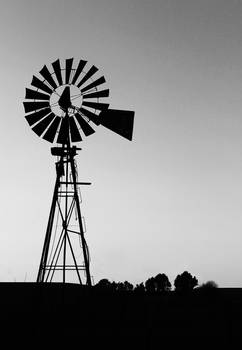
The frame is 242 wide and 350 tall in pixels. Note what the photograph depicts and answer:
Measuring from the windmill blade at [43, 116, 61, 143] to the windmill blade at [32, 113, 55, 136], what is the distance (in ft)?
0.40

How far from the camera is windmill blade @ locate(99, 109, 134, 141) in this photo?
13.5 metres

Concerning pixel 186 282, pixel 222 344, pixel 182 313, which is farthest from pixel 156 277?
pixel 222 344

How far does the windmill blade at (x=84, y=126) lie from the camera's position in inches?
548

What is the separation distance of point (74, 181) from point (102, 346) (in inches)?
197

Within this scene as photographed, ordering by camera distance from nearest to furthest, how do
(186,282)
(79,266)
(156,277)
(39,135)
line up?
(79,266), (39,135), (186,282), (156,277)

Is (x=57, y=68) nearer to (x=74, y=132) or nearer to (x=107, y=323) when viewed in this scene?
(x=74, y=132)

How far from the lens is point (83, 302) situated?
627 inches

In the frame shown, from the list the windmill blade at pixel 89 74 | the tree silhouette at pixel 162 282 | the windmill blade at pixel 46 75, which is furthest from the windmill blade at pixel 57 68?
the tree silhouette at pixel 162 282

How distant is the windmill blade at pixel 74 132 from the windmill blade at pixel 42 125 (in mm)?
640

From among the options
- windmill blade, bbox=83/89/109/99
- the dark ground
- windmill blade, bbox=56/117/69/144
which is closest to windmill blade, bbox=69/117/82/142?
windmill blade, bbox=56/117/69/144

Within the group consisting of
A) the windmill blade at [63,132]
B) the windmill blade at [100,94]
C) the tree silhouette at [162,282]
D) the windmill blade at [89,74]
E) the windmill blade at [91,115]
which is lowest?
the windmill blade at [63,132]

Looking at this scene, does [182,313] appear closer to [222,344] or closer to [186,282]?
[222,344]

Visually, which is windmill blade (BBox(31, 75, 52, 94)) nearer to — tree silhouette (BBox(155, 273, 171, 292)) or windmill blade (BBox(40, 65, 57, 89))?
windmill blade (BBox(40, 65, 57, 89))

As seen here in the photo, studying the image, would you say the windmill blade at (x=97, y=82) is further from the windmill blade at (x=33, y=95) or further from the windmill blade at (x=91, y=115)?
the windmill blade at (x=33, y=95)
